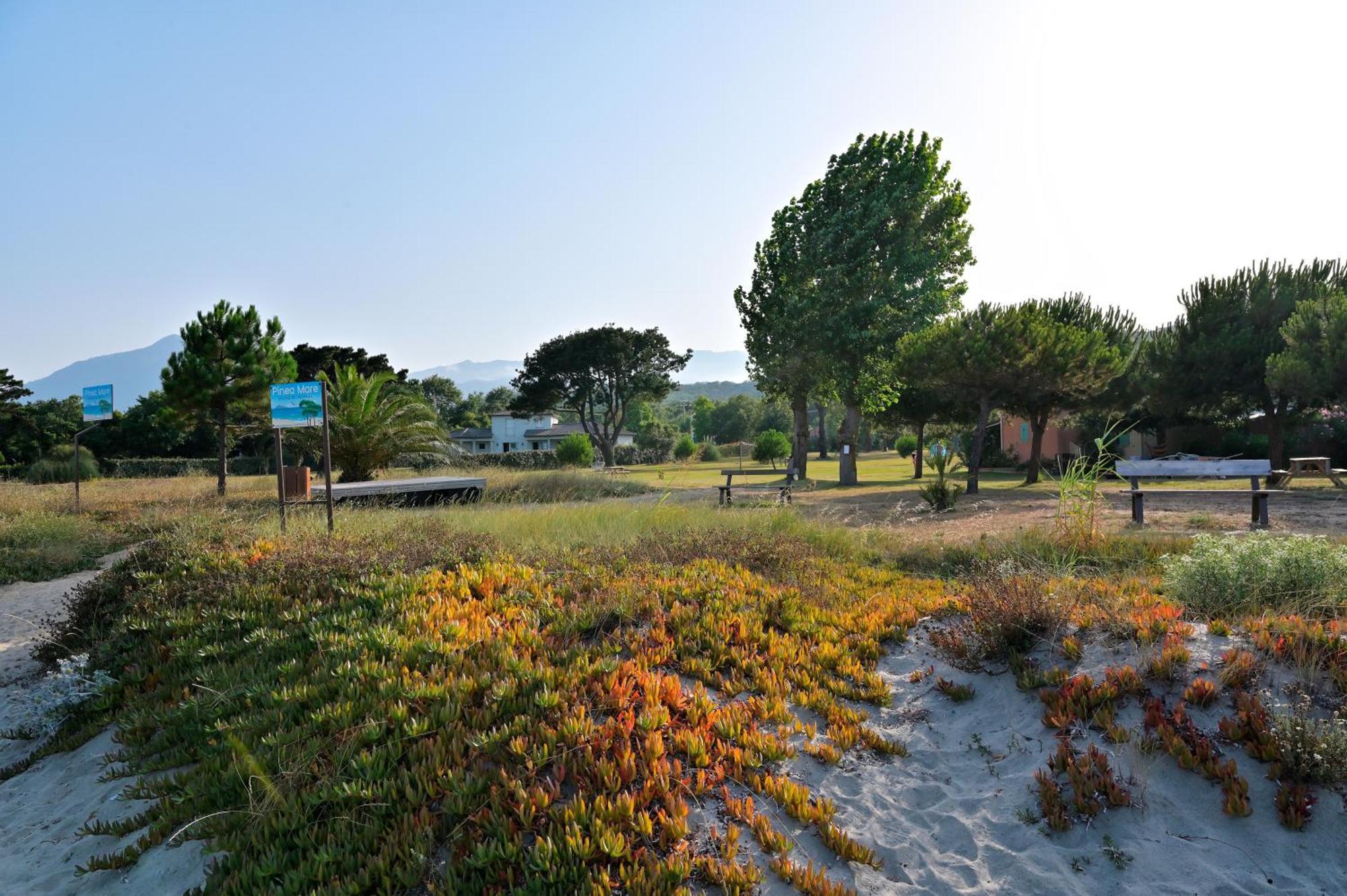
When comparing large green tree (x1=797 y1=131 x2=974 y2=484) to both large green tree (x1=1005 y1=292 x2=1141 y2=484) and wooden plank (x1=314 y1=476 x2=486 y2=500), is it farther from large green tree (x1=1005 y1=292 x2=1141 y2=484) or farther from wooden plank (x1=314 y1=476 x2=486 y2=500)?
wooden plank (x1=314 y1=476 x2=486 y2=500)

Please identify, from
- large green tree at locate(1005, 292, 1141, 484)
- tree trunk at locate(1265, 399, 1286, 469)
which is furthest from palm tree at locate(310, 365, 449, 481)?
tree trunk at locate(1265, 399, 1286, 469)

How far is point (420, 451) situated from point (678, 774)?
1788 cm

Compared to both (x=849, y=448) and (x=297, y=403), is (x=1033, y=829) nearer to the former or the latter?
(x=297, y=403)

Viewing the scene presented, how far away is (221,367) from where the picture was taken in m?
17.5

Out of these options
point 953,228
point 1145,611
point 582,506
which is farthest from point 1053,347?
point 1145,611

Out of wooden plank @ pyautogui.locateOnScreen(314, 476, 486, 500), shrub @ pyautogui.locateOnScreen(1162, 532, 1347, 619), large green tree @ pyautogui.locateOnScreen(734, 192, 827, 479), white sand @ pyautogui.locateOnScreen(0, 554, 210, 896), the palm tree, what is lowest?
white sand @ pyautogui.locateOnScreen(0, 554, 210, 896)

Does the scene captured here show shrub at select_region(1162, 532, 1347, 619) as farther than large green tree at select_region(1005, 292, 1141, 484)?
No

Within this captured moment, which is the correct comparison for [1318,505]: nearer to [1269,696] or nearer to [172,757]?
[1269,696]

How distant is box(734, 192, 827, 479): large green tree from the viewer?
2409 centimetres

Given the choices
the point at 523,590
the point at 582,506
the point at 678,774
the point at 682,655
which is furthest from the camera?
the point at 582,506

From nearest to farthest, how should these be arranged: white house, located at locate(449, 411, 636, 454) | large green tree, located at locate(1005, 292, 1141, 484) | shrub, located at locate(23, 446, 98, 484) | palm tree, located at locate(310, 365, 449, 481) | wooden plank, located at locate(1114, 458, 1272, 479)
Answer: wooden plank, located at locate(1114, 458, 1272, 479)
large green tree, located at locate(1005, 292, 1141, 484)
palm tree, located at locate(310, 365, 449, 481)
shrub, located at locate(23, 446, 98, 484)
white house, located at locate(449, 411, 636, 454)

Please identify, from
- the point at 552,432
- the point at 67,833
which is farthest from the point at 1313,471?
the point at 552,432

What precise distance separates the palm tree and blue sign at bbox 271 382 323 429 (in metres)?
9.59

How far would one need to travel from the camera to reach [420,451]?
1936 cm
